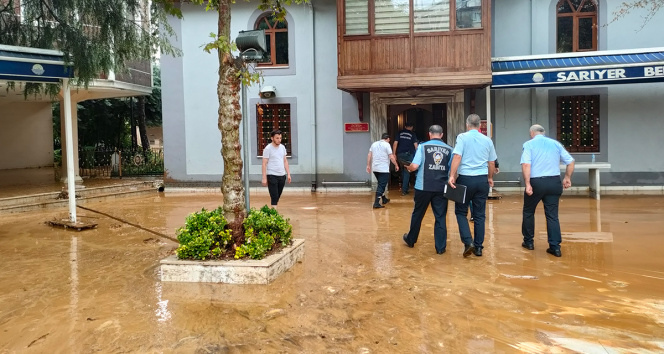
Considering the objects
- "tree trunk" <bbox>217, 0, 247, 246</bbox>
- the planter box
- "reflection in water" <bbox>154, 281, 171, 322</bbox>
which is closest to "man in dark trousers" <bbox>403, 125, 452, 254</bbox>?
the planter box

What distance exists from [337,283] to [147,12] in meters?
10.1

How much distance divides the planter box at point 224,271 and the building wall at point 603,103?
381 inches

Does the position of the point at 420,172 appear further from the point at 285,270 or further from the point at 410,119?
the point at 410,119

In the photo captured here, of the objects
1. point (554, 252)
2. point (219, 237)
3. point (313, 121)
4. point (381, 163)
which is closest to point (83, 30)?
point (313, 121)

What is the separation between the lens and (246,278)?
532 cm

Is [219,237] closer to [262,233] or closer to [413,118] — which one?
[262,233]

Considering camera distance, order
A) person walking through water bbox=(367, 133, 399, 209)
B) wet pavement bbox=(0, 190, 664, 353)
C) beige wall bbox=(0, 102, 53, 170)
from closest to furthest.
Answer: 1. wet pavement bbox=(0, 190, 664, 353)
2. person walking through water bbox=(367, 133, 399, 209)
3. beige wall bbox=(0, 102, 53, 170)

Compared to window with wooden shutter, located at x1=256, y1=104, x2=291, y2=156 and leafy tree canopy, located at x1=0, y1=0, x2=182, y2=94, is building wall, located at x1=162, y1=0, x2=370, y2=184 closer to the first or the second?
window with wooden shutter, located at x1=256, y1=104, x2=291, y2=156

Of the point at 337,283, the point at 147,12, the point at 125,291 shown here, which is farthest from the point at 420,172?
the point at 147,12

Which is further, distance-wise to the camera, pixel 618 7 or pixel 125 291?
pixel 618 7

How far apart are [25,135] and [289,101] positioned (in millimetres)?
13722

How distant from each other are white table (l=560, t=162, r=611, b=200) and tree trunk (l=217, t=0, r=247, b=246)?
9043mm

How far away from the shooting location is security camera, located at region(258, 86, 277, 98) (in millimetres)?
14355

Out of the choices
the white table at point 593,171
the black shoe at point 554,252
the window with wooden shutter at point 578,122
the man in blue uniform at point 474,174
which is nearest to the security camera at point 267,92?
the window with wooden shutter at point 578,122
